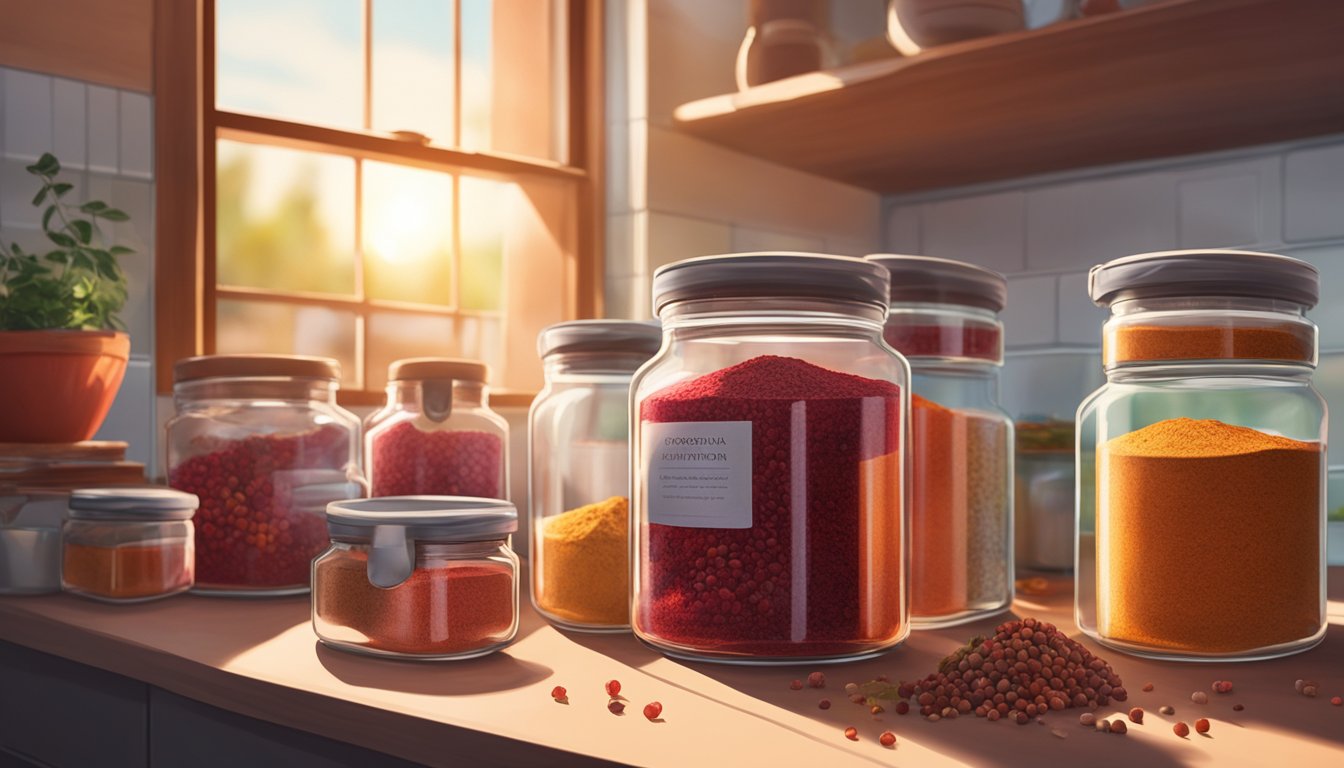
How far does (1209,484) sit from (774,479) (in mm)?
296

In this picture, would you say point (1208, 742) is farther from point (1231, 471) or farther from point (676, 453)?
point (676, 453)

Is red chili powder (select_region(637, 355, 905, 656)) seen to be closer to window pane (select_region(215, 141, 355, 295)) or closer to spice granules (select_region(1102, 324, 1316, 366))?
spice granules (select_region(1102, 324, 1316, 366))

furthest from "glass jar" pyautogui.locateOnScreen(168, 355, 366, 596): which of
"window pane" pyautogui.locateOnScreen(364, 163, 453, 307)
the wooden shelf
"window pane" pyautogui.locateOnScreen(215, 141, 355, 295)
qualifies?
"window pane" pyautogui.locateOnScreen(215, 141, 355, 295)

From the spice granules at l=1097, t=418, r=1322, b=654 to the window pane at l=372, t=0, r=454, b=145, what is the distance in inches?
42.0

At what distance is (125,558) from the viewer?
98 centimetres

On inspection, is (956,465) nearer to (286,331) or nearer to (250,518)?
(250,518)

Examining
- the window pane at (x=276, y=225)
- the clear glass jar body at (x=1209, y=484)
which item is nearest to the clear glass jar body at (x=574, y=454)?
the clear glass jar body at (x=1209, y=484)

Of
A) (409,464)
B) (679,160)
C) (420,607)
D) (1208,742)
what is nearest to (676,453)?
(420,607)

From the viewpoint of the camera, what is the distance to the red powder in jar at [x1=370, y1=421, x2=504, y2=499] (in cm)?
115

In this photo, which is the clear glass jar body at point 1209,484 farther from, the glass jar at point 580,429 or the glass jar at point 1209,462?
the glass jar at point 580,429

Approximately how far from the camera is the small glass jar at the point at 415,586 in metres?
0.76

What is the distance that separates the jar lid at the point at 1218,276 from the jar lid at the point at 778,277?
0.19 metres

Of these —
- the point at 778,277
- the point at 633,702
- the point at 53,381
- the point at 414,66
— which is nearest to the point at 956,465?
the point at 778,277

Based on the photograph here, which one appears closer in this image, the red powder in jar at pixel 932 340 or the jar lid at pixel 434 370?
the red powder in jar at pixel 932 340
